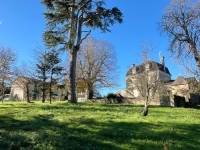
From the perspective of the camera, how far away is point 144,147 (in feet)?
18.8

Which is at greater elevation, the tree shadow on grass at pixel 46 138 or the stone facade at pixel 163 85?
the stone facade at pixel 163 85

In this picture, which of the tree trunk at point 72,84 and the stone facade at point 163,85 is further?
the tree trunk at point 72,84

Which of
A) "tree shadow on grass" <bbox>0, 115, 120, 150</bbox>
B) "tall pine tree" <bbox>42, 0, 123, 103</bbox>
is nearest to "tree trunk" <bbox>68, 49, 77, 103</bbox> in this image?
"tall pine tree" <bbox>42, 0, 123, 103</bbox>

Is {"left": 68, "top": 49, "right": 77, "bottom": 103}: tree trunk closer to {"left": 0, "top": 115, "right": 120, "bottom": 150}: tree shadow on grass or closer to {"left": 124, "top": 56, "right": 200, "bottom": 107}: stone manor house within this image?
{"left": 124, "top": 56, "right": 200, "bottom": 107}: stone manor house

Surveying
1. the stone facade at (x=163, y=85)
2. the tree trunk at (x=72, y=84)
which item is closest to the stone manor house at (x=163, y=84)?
the stone facade at (x=163, y=85)

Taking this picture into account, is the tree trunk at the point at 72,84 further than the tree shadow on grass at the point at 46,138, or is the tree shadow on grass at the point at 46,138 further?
the tree trunk at the point at 72,84

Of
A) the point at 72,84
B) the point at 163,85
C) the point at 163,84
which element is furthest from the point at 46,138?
the point at 163,85

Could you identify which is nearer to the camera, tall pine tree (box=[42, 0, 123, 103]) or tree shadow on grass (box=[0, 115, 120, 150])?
tree shadow on grass (box=[0, 115, 120, 150])

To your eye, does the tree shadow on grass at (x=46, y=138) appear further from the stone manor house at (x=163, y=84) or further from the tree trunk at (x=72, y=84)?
the tree trunk at (x=72, y=84)

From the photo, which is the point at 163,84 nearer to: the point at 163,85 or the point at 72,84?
the point at 163,85

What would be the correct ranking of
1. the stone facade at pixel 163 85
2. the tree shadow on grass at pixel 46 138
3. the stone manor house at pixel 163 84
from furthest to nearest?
the stone facade at pixel 163 85 → the stone manor house at pixel 163 84 → the tree shadow on grass at pixel 46 138

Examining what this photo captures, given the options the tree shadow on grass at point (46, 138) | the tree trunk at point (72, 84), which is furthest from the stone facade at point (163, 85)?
the tree shadow on grass at point (46, 138)

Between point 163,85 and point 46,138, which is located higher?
point 163,85

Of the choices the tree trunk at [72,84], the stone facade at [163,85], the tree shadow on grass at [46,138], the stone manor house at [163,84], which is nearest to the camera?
the tree shadow on grass at [46,138]
